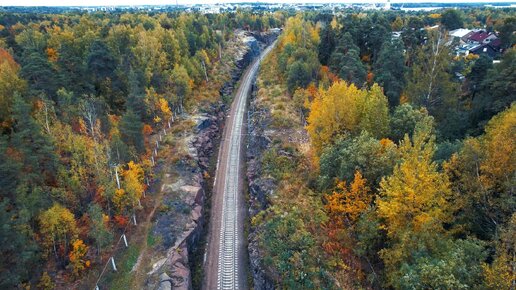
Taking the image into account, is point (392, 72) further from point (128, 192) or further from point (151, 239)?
point (151, 239)

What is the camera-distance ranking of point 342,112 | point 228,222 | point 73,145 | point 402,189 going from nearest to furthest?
1. point 402,189
2. point 73,145
3. point 342,112
4. point 228,222

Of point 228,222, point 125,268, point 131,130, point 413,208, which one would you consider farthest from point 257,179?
point 413,208

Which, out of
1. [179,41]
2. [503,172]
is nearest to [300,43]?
[179,41]

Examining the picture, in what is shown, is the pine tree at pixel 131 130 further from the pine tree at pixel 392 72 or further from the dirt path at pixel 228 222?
the pine tree at pixel 392 72

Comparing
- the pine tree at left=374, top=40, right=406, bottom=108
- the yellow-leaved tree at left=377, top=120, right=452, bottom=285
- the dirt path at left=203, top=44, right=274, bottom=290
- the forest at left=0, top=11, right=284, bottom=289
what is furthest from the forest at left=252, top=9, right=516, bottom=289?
the forest at left=0, top=11, right=284, bottom=289

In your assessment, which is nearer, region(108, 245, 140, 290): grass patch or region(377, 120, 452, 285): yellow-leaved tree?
region(377, 120, 452, 285): yellow-leaved tree

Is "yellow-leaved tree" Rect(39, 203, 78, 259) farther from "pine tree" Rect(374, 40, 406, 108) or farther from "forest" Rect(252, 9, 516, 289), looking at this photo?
"pine tree" Rect(374, 40, 406, 108)

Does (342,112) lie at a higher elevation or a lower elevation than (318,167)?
higher

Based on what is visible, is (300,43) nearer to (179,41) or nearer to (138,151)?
(179,41)
